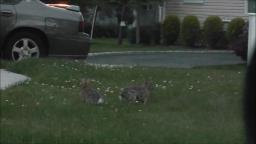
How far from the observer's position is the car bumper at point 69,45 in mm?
12211

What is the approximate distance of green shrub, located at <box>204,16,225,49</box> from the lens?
2578 cm

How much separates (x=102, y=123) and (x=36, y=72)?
4155 mm

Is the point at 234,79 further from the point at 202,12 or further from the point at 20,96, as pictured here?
the point at 202,12

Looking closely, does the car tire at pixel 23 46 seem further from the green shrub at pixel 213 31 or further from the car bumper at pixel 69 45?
the green shrub at pixel 213 31

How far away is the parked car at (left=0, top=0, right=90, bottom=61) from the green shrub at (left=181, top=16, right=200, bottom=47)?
46.7ft

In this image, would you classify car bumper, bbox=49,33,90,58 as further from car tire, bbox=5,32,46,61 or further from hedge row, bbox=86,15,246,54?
hedge row, bbox=86,15,246,54

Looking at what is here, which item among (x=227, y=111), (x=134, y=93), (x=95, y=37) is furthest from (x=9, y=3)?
(x=95, y=37)

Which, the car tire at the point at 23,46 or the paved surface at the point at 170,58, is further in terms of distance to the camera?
the paved surface at the point at 170,58

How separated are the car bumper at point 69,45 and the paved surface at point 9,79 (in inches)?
59.4

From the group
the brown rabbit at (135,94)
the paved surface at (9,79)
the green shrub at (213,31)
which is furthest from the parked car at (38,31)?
the green shrub at (213,31)

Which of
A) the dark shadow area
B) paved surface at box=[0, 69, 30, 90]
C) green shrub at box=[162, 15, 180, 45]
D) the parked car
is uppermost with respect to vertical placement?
the dark shadow area

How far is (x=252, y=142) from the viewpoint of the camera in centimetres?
263

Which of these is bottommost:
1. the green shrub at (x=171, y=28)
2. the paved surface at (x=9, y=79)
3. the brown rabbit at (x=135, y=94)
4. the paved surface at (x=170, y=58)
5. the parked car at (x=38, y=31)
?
the paved surface at (x=170, y=58)

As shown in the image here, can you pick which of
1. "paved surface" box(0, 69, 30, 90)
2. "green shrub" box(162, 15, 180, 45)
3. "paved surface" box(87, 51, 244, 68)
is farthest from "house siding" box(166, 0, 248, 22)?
"paved surface" box(0, 69, 30, 90)
